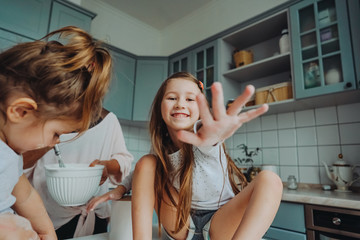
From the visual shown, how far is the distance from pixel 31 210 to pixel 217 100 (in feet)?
1.74

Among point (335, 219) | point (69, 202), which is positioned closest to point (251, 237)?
point (69, 202)

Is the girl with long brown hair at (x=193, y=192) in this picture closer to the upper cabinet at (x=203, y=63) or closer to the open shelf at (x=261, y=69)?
the open shelf at (x=261, y=69)

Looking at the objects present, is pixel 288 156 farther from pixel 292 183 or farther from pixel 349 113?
pixel 349 113

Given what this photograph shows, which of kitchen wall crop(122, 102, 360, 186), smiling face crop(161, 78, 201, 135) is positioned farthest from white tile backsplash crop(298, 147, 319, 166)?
smiling face crop(161, 78, 201, 135)

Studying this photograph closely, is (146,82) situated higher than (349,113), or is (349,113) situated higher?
(146,82)

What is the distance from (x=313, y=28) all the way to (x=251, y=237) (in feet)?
5.10

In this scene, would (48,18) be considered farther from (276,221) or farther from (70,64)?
(276,221)

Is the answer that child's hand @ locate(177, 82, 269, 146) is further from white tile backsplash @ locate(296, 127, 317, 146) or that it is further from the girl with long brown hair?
white tile backsplash @ locate(296, 127, 317, 146)

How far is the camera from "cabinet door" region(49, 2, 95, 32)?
178cm

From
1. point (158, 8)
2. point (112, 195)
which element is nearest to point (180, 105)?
point (112, 195)

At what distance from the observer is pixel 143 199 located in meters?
0.64

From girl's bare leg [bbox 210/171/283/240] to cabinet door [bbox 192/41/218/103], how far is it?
61.8 inches

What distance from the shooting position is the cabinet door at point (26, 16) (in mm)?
1581

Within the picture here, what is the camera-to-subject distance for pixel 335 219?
1142 millimetres
